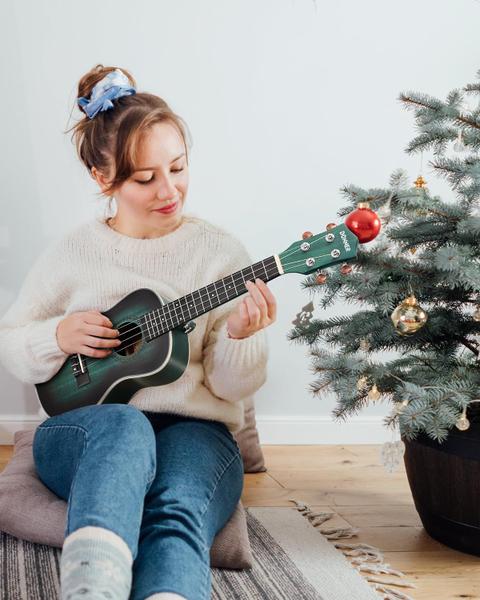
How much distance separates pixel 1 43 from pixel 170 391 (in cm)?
124

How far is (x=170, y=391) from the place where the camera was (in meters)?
1.48

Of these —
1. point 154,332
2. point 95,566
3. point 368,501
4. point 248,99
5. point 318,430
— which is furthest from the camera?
point 318,430

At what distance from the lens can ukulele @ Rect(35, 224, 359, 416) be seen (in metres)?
1.32

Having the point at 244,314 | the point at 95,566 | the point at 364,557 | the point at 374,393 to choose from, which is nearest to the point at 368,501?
the point at 364,557

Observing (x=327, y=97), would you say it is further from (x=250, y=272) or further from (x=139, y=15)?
(x=250, y=272)

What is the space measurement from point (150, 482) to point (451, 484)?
0.58m

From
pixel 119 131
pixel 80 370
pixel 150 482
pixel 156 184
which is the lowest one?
pixel 150 482

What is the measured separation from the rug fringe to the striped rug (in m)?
0.02

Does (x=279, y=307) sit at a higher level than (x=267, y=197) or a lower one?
lower

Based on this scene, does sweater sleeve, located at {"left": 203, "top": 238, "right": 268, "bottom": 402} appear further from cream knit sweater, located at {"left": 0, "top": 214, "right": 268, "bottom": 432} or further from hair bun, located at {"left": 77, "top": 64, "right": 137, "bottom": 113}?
hair bun, located at {"left": 77, "top": 64, "right": 137, "bottom": 113}

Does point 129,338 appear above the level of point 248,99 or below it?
below

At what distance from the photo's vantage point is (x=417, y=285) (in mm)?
1485

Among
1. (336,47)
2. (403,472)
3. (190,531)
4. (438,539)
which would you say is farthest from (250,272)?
(336,47)

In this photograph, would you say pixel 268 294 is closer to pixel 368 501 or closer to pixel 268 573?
pixel 268 573
